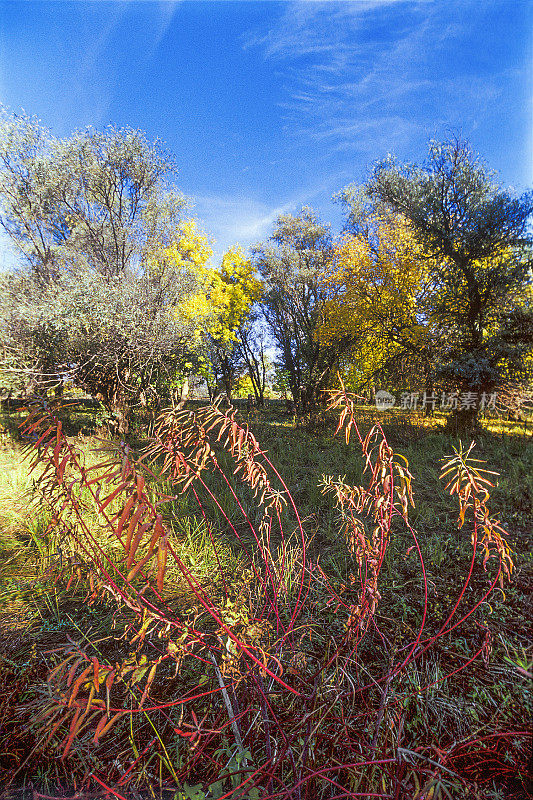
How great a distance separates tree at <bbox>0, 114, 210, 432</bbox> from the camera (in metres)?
6.43

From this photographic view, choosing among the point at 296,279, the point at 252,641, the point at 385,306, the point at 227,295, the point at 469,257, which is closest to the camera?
the point at 252,641

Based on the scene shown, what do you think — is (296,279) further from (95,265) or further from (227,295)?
(95,265)

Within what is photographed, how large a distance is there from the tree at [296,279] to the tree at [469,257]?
4768mm

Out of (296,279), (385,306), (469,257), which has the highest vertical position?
(296,279)

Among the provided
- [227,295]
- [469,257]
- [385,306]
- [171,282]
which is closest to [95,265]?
[171,282]

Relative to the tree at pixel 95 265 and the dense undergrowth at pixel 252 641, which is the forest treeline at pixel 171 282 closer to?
the tree at pixel 95 265

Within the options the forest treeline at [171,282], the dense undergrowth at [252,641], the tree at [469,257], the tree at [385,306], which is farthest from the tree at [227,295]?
the dense undergrowth at [252,641]

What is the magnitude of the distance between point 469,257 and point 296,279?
7289 millimetres

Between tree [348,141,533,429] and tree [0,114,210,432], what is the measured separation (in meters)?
5.67

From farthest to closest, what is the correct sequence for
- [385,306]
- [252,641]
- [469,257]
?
[385,306]
[469,257]
[252,641]

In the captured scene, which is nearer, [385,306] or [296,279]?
[385,306]

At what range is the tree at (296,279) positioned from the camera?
1312cm

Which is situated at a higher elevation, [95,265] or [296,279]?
[296,279]

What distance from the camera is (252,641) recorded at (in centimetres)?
166
